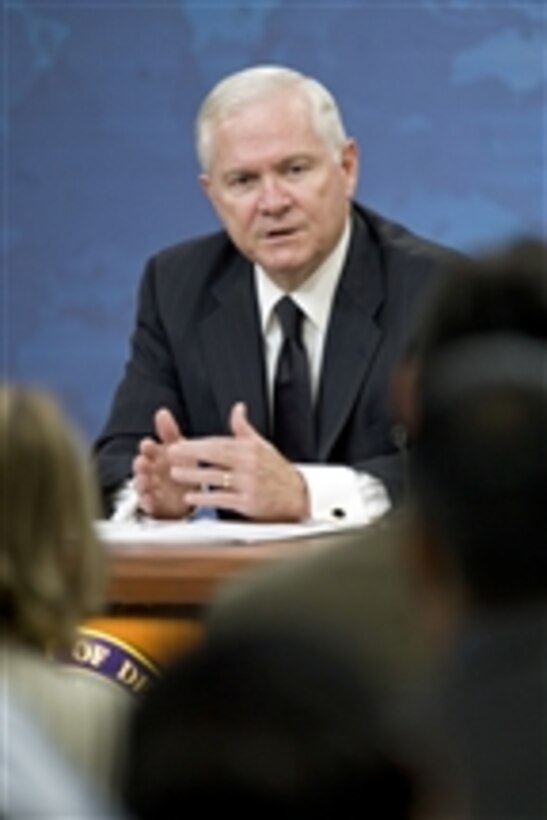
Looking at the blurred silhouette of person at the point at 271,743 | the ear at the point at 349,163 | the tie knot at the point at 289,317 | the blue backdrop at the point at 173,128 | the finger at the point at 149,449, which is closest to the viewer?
the blurred silhouette of person at the point at 271,743

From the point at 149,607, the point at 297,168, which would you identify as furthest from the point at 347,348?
the point at 149,607

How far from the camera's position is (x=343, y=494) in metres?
3.13

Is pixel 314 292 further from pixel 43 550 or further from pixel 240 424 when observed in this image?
pixel 43 550

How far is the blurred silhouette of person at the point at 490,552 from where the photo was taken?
704 millimetres

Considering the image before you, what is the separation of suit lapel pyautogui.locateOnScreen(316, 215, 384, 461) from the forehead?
0.23 meters

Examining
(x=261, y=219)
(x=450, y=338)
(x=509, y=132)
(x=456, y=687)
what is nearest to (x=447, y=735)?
(x=456, y=687)

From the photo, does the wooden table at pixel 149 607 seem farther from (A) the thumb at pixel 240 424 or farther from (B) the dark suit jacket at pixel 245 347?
(B) the dark suit jacket at pixel 245 347

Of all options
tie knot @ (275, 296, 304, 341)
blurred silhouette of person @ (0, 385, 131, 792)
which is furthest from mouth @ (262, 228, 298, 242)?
blurred silhouette of person @ (0, 385, 131, 792)

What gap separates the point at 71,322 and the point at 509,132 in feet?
3.63

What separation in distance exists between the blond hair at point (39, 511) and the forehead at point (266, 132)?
2.27 m

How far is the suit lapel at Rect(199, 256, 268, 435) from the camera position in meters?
3.51

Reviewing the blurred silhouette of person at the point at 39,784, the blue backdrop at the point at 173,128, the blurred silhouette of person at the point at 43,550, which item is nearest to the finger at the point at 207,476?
the blue backdrop at the point at 173,128

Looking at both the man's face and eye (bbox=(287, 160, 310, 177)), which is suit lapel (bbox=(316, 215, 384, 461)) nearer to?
the man's face

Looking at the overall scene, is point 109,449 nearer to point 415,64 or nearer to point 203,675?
point 415,64
